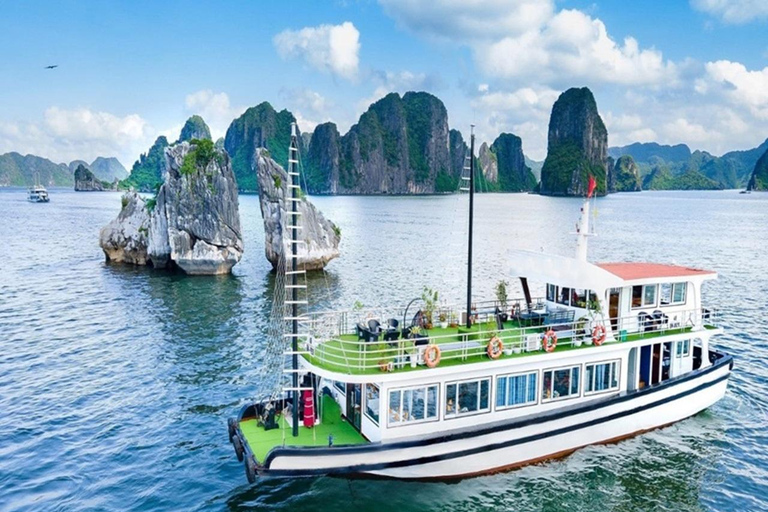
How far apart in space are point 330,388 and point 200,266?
1375 inches

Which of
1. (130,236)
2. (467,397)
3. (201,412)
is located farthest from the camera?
(130,236)

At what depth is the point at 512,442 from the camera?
17.2m

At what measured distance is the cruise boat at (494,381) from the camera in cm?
1612

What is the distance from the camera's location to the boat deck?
1652 cm

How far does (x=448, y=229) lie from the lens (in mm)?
98375

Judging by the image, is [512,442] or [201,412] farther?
[201,412]

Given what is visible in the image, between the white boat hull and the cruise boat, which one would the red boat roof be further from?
the white boat hull

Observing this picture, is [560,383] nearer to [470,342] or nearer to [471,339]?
[471,339]

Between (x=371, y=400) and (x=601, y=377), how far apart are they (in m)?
8.16

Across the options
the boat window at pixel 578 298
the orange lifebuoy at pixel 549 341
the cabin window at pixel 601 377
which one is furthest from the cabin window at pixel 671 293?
the orange lifebuoy at pixel 549 341

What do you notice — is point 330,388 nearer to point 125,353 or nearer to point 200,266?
point 125,353

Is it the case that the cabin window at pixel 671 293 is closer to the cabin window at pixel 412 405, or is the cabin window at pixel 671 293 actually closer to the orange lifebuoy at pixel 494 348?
the orange lifebuoy at pixel 494 348

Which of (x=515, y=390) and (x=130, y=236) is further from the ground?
(x=130, y=236)

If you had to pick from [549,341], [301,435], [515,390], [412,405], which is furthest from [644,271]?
[301,435]
